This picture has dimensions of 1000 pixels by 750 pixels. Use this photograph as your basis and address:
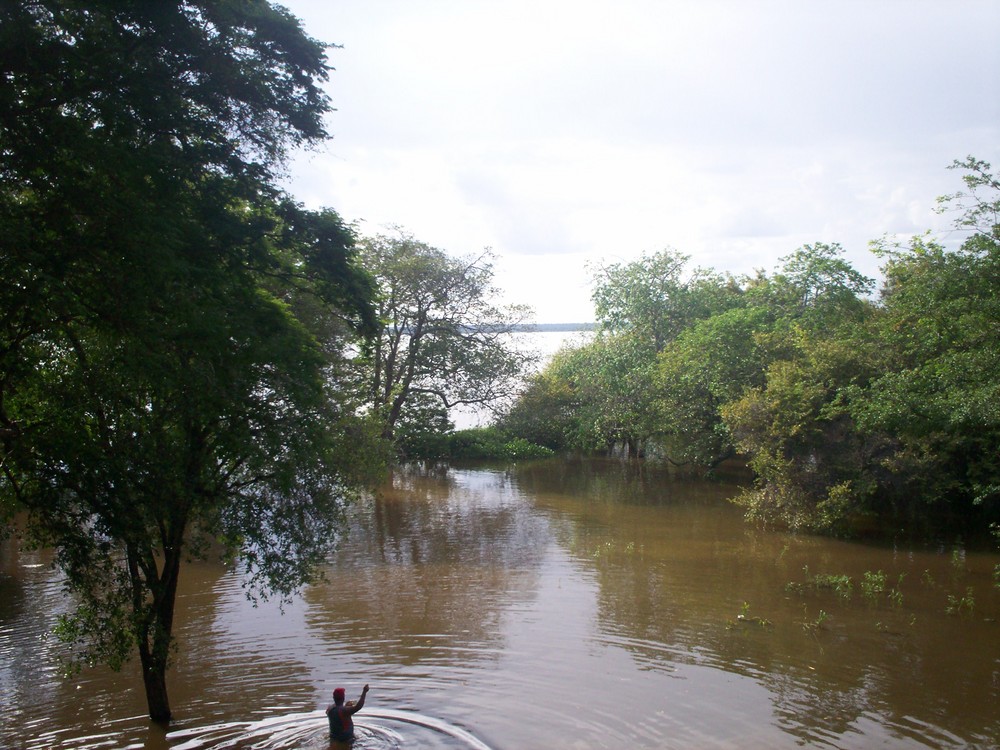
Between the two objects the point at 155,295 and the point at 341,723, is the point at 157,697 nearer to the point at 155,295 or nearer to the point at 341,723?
the point at 341,723

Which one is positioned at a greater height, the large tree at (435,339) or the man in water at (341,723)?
the large tree at (435,339)

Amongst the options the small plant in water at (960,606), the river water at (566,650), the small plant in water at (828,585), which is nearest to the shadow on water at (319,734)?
the river water at (566,650)

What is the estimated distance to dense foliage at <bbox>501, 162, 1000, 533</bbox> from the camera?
14.1 metres

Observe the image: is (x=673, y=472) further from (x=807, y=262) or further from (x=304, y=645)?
(x=304, y=645)

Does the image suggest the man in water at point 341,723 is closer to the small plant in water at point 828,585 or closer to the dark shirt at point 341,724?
the dark shirt at point 341,724

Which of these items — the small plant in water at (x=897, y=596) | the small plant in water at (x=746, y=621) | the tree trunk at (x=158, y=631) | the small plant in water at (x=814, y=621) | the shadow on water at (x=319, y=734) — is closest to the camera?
the tree trunk at (x=158, y=631)

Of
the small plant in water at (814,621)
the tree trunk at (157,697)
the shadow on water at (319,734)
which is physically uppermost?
the tree trunk at (157,697)

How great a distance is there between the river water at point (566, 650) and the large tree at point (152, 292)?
1.70m

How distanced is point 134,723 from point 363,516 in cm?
1246

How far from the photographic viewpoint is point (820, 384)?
60.9 ft

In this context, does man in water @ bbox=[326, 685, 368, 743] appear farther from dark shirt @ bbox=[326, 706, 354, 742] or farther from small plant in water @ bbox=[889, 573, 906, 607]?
small plant in water @ bbox=[889, 573, 906, 607]

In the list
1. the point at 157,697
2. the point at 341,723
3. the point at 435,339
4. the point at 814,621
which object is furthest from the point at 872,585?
the point at 435,339

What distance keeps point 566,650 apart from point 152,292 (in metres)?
7.30

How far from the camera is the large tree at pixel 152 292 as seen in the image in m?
7.52
